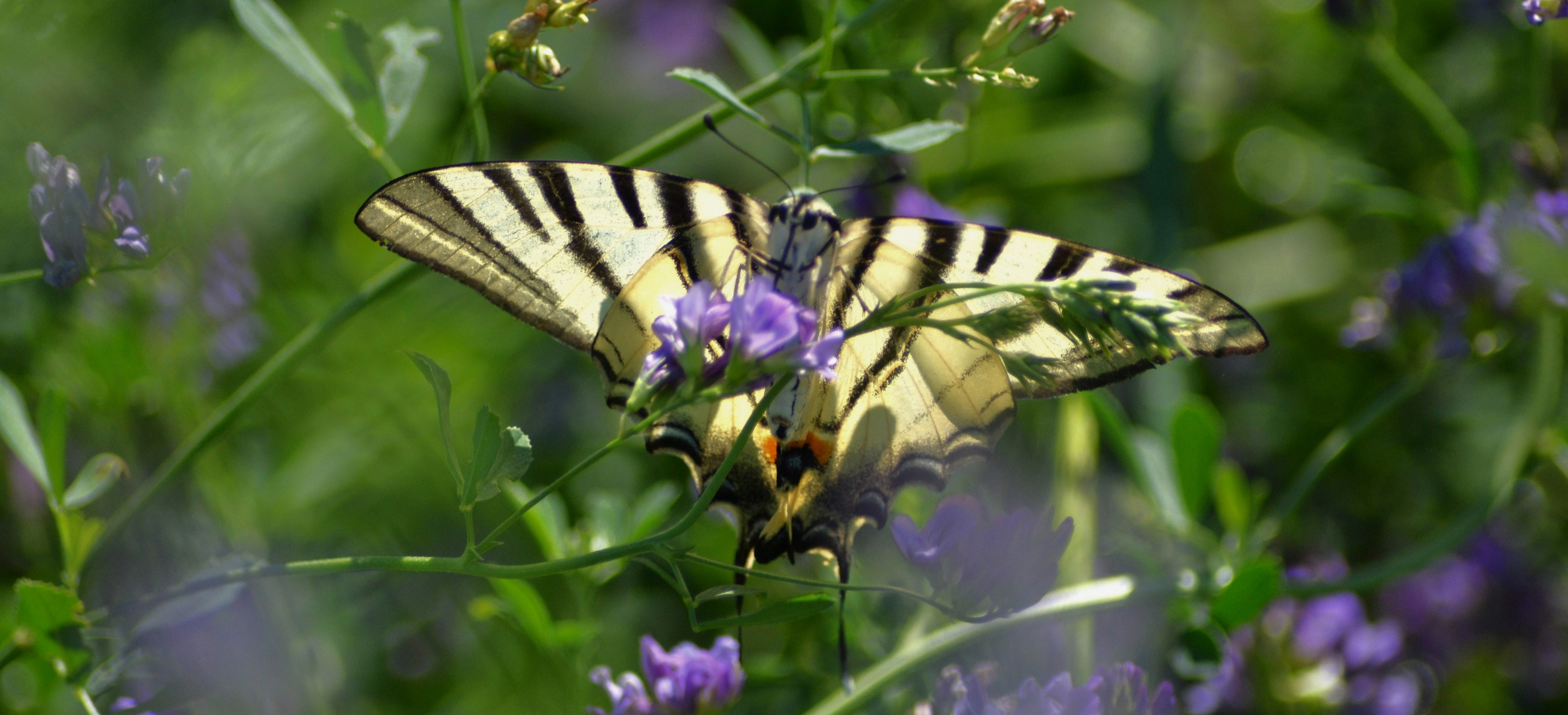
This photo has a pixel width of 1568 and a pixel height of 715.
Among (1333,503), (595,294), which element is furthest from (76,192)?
(1333,503)

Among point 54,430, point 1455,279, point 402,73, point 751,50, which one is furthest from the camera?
point 751,50

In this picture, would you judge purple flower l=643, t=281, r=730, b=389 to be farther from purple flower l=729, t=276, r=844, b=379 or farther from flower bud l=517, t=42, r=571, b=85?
flower bud l=517, t=42, r=571, b=85

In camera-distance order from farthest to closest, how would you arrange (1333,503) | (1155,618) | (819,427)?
(1333,503) → (1155,618) → (819,427)

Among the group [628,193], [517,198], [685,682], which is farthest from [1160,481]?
[517,198]

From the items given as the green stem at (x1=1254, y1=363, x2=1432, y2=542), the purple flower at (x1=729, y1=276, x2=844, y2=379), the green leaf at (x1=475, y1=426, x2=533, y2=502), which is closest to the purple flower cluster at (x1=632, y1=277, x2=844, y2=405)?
the purple flower at (x1=729, y1=276, x2=844, y2=379)

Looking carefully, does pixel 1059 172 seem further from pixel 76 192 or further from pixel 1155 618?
pixel 76 192

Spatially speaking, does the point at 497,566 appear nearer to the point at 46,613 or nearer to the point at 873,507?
the point at 46,613

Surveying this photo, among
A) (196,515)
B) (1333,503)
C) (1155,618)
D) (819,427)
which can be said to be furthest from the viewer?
(1333,503)

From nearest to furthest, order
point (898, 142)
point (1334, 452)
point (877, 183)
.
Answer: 1. point (898, 142)
2. point (877, 183)
3. point (1334, 452)
